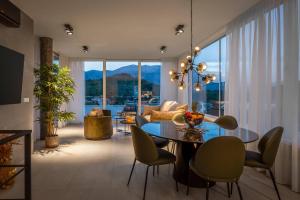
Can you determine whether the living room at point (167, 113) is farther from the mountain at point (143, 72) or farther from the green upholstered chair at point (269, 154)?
the mountain at point (143, 72)

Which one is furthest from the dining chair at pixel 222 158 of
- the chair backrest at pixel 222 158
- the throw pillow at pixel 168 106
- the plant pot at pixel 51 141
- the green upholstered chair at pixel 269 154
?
the throw pillow at pixel 168 106

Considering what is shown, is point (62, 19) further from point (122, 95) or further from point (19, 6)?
point (122, 95)

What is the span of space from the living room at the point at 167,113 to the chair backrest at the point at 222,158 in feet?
0.03

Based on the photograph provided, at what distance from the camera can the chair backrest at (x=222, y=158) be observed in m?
2.08

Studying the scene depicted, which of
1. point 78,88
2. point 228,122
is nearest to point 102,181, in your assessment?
point 228,122

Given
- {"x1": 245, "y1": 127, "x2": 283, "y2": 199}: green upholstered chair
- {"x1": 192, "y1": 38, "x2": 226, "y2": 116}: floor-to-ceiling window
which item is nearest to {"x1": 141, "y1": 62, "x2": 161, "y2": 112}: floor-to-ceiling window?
{"x1": 192, "y1": 38, "x2": 226, "y2": 116}: floor-to-ceiling window

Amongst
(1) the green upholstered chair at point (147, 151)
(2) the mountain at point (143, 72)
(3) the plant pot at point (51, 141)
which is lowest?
(3) the plant pot at point (51, 141)

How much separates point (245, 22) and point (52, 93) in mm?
4213

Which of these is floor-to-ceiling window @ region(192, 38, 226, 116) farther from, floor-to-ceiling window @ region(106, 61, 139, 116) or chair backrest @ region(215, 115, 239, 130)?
floor-to-ceiling window @ region(106, 61, 139, 116)

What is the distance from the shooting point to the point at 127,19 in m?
4.24

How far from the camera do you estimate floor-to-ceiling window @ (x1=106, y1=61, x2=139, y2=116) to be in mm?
9133

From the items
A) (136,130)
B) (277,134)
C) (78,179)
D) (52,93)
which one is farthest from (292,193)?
(52,93)

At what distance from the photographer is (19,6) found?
3.67 m

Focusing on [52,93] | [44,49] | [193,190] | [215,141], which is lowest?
[193,190]
